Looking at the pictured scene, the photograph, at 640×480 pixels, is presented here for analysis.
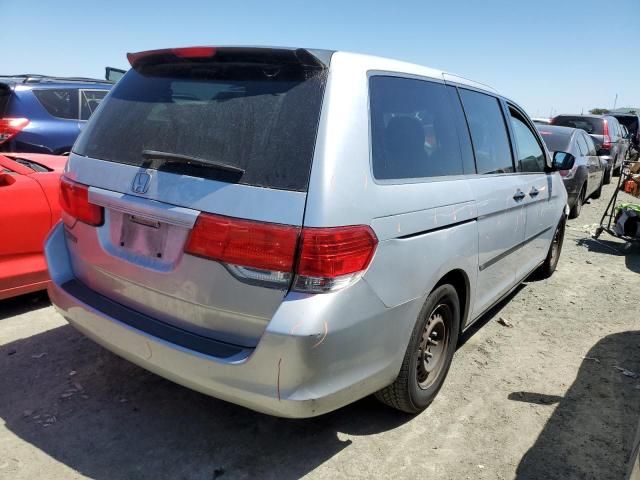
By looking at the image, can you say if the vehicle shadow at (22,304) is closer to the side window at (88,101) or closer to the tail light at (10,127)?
the tail light at (10,127)

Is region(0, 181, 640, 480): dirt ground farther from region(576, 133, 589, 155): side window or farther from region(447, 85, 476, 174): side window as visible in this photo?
region(576, 133, 589, 155): side window

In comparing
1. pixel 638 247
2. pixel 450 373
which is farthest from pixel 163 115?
pixel 638 247

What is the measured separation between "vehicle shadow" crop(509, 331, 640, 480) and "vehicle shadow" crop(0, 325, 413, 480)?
78 cm

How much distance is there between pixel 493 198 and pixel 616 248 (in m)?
5.09

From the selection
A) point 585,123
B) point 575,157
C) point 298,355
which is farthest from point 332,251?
point 585,123

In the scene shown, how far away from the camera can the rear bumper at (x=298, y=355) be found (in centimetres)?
202

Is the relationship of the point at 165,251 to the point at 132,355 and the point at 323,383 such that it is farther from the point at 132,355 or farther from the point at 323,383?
the point at 323,383

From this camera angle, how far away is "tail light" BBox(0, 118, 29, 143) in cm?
645

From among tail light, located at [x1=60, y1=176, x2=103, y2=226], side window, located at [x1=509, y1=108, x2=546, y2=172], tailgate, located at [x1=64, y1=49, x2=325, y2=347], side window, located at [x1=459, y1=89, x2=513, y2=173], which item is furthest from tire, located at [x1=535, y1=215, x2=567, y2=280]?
tail light, located at [x1=60, y1=176, x2=103, y2=226]

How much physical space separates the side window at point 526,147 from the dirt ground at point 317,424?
1475 millimetres

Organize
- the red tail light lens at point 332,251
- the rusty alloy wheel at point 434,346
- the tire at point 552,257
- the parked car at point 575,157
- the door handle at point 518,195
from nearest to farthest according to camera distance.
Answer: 1. the red tail light lens at point 332,251
2. the rusty alloy wheel at point 434,346
3. the door handle at point 518,195
4. the tire at point 552,257
5. the parked car at point 575,157

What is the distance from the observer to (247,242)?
80.5 inches

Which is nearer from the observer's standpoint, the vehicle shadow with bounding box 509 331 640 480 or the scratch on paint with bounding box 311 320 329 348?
the scratch on paint with bounding box 311 320 329 348

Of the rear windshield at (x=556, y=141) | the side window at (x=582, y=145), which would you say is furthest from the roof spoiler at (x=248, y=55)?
the side window at (x=582, y=145)
